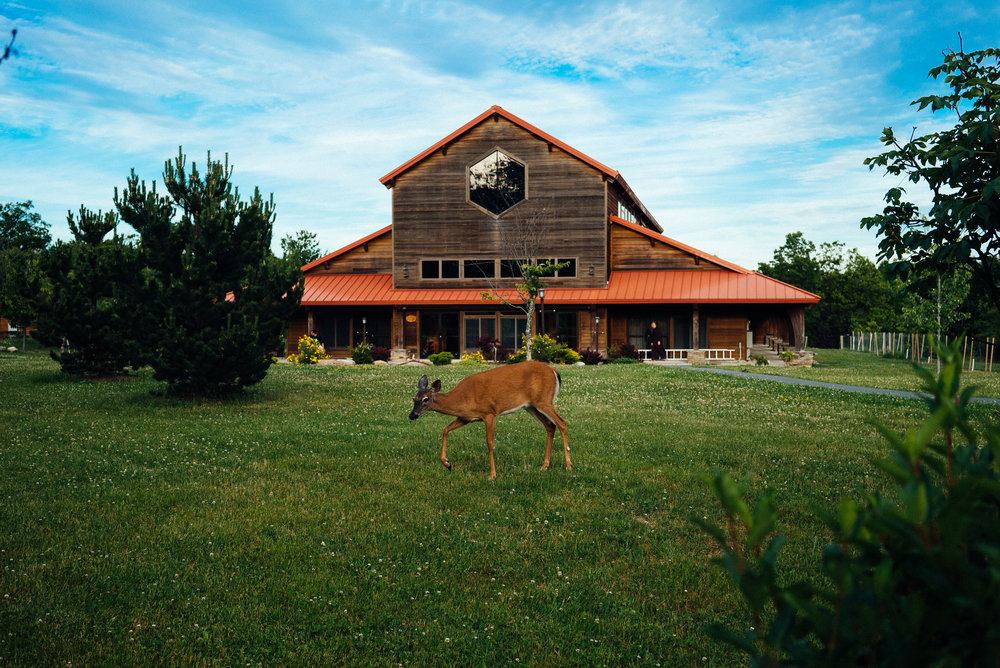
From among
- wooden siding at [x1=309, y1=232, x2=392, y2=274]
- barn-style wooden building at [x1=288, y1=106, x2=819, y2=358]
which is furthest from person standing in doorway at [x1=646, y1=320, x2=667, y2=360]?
wooden siding at [x1=309, y1=232, x2=392, y2=274]

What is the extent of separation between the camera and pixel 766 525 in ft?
4.67

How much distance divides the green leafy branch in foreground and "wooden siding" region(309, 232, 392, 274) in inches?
1626

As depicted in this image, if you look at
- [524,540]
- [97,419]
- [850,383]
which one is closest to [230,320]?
[97,419]

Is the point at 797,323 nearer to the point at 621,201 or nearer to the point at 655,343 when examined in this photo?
the point at 655,343

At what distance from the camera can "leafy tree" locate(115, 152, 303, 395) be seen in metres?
16.7

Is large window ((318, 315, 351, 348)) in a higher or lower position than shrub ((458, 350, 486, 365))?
higher

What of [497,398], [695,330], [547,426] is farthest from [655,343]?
[497,398]

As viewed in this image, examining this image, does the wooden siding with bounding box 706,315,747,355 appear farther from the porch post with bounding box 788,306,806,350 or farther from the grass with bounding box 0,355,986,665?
the grass with bounding box 0,355,986,665

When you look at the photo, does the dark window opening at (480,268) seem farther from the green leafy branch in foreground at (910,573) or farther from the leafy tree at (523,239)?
the green leafy branch in foreground at (910,573)

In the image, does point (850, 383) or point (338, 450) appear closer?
point (338, 450)

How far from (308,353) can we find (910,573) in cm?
3715

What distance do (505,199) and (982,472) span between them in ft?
124

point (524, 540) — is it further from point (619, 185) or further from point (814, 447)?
point (619, 185)

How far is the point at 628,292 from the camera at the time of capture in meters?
37.0
